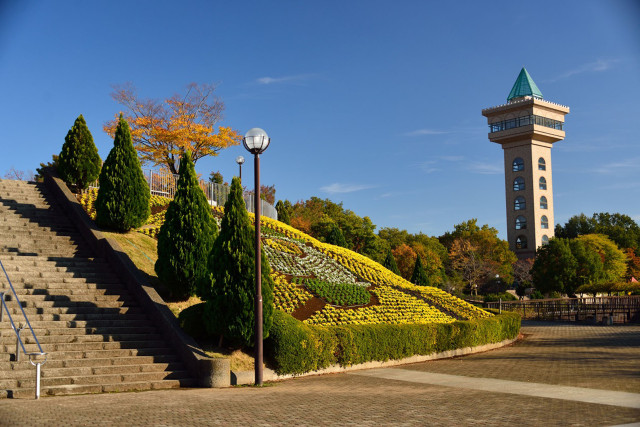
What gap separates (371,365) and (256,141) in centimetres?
724

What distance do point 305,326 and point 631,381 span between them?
24.2 ft

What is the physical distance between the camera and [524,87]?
306ft

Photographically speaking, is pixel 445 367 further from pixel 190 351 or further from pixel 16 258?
pixel 16 258

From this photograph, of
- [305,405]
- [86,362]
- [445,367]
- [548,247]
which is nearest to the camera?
[305,405]

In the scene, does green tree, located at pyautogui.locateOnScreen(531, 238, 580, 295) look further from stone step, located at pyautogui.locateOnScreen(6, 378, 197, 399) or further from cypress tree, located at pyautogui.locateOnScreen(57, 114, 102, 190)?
stone step, located at pyautogui.locateOnScreen(6, 378, 197, 399)

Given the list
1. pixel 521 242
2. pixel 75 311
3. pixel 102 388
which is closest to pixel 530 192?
pixel 521 242

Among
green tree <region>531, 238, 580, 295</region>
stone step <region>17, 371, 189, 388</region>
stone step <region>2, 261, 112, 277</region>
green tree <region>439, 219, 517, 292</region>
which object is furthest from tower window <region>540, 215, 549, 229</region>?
stone step <region>17, 371, 189, 388</region>

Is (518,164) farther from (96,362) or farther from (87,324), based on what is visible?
(96,362)

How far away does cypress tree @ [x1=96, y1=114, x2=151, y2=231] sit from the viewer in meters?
19.1

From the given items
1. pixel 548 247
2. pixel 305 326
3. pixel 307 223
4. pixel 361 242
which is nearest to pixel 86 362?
pixel 305 326

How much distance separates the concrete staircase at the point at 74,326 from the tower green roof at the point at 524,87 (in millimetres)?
87574

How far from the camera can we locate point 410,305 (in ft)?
73.2

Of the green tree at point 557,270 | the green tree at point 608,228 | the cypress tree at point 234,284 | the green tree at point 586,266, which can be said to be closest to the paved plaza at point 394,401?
the cypress tree at point 234,284

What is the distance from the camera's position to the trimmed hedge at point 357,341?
13070mm
